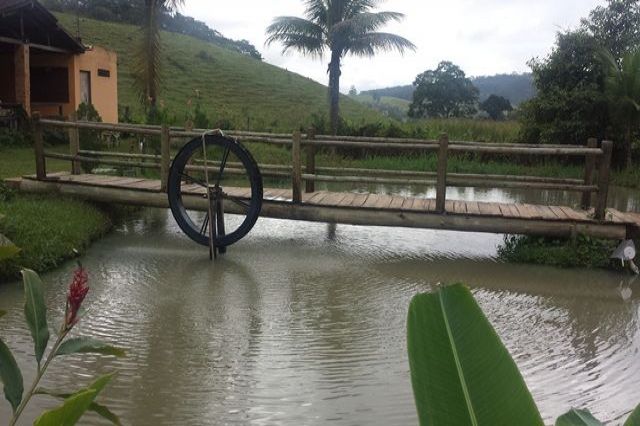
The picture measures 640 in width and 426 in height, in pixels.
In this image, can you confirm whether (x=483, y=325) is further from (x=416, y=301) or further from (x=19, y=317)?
(x=19, y=317)

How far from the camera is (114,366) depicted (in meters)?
4.09

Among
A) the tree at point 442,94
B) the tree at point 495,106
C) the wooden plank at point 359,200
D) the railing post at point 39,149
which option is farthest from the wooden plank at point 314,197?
the tree at point 495,106

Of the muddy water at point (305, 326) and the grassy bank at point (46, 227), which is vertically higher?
the grassy bank at point (46, 227)

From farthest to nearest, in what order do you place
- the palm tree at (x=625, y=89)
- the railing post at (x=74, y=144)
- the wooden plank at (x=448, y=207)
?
the palm tree at (x=625, y=89) < the railing post at (x=74, y=144) < the wooden plank at (x=448, y=207)

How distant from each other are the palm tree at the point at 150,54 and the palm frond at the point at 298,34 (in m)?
4.53

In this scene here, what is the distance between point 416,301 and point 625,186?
1389 centimetres

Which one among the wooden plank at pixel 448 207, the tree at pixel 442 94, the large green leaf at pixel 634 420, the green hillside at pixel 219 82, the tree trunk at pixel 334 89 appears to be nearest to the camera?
the large green leaf at pixel 634 420

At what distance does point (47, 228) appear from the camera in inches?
261

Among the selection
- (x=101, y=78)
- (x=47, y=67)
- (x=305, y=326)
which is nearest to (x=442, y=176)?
(x=305, y=326)

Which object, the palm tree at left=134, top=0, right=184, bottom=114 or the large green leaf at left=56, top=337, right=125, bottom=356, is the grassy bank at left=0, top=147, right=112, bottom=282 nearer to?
the large green leaf at left=56, top=337, right=125, bottom=356

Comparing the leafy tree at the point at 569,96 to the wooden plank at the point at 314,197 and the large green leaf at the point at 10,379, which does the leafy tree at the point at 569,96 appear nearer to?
the wooden plank at the point at 314,197

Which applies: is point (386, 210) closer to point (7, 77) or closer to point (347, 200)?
point (347, 200)

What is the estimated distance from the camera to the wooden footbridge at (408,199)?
22.4 feet

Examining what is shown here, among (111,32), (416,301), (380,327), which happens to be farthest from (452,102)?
(416,301)
